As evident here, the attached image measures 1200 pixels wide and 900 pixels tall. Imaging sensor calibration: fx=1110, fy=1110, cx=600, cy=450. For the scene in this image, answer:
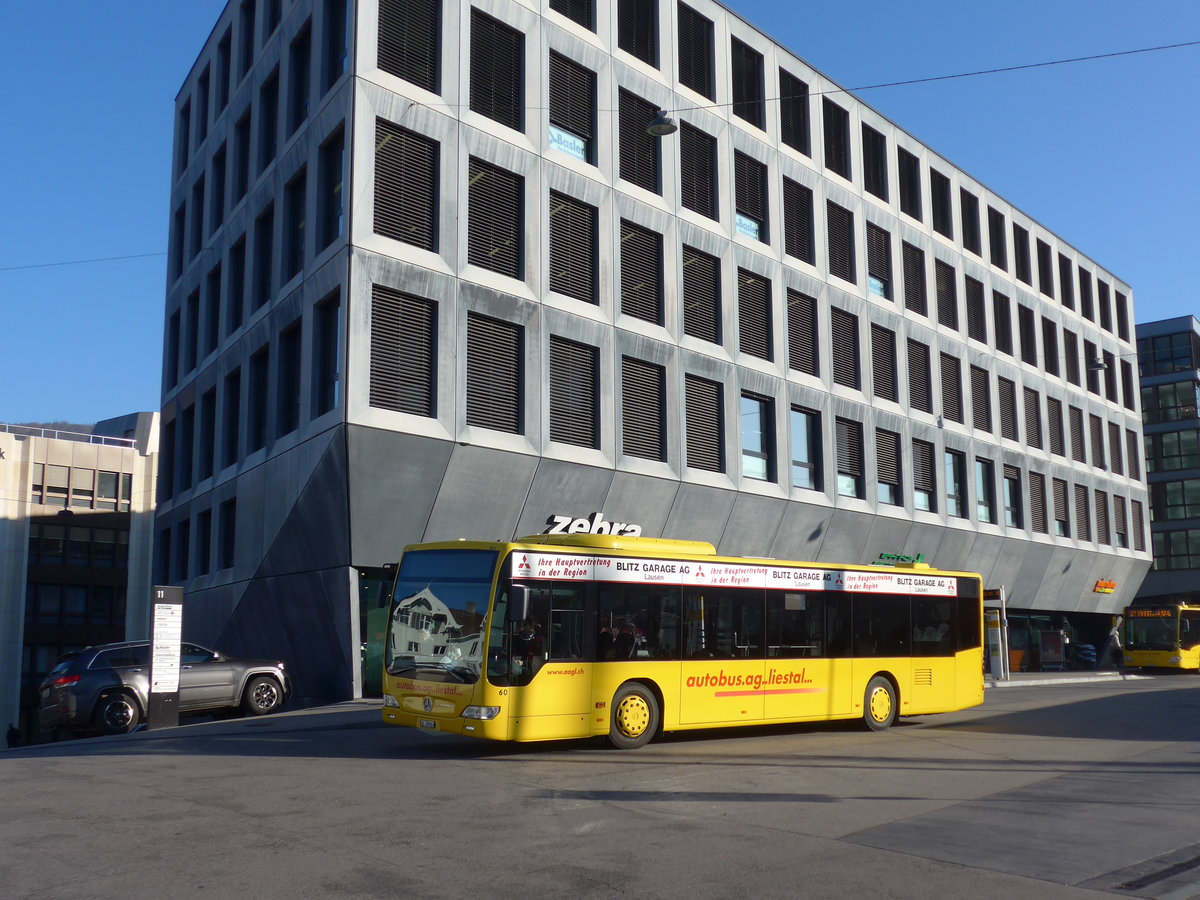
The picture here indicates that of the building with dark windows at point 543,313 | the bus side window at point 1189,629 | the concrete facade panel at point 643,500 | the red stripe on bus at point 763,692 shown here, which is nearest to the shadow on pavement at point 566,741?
the red stripe on bus at point 763,692

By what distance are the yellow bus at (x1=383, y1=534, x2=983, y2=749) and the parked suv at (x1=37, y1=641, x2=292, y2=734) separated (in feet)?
23.5

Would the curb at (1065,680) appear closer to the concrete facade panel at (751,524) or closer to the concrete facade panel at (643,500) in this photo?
the concrete facade panel at (751,524)

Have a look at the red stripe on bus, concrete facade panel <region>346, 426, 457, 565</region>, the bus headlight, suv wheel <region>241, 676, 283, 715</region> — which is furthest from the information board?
the red stripe on bus

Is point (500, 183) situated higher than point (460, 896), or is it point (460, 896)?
point (500, 183)

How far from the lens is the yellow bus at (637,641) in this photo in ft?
44.3

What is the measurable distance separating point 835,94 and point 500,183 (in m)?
15.8

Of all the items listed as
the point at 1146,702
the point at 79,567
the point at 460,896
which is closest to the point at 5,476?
the point at 79,567

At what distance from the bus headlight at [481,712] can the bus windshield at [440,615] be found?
33 centimetres

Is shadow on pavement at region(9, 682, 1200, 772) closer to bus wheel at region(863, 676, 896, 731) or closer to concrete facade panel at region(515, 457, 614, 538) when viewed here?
bus wheel at region(863, 676, 896, 731)

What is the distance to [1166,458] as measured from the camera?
6588 cm

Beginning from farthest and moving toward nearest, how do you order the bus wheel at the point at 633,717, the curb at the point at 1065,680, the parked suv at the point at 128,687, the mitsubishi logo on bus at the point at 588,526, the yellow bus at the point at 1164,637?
the yellow bus at the point at 1164,637
the curb at the point at 1065,680
the mitsubishi logo on bus at the point at 588,526
the parked suv at the point at 128,687
the bus wheel at the point at 633,717

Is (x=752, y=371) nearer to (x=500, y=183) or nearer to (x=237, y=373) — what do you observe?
(x=500, y=183)

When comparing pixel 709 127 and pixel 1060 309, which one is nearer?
pixel 709 127

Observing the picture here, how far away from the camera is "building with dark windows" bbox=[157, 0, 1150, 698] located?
74.2 feet
